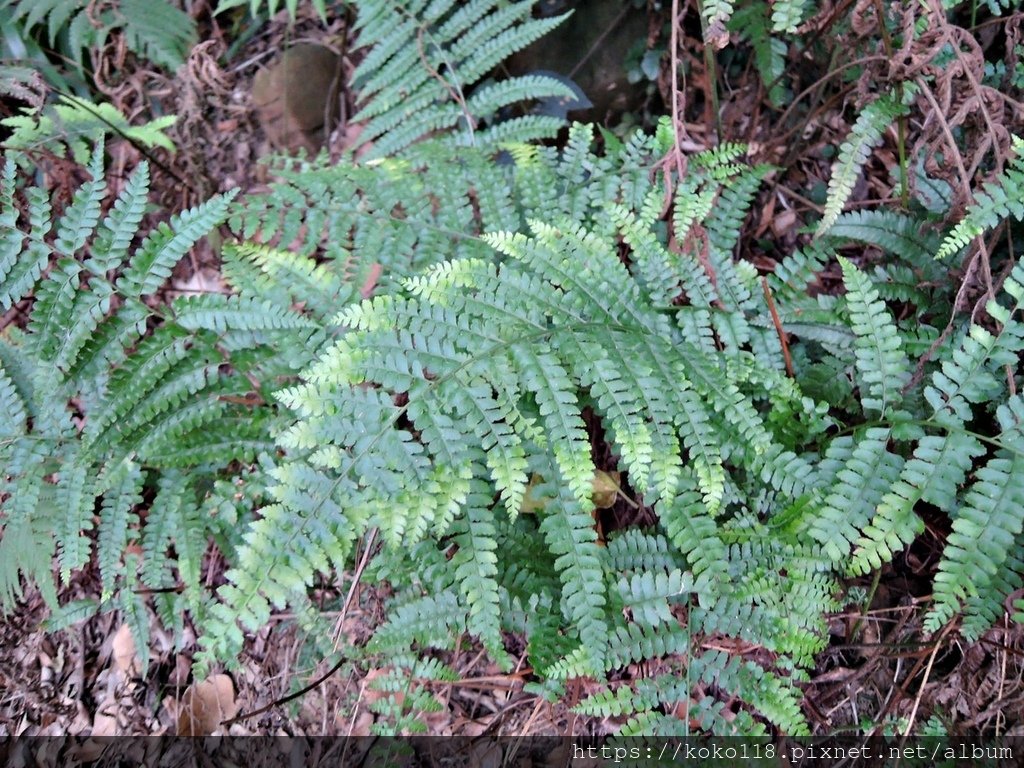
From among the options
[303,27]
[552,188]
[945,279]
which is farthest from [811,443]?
[303,27]

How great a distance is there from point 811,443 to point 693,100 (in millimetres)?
1963

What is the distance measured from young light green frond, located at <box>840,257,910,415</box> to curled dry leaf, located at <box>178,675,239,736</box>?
298cm

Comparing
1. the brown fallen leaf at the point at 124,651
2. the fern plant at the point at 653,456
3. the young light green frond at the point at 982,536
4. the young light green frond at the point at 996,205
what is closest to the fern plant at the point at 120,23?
the fern plant at the point at 653,456

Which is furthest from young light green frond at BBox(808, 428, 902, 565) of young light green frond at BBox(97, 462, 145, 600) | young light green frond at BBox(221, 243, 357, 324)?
young light green frond at BBox(97, 462, 145, 600)

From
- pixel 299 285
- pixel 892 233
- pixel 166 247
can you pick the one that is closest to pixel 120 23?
pixel 166 247

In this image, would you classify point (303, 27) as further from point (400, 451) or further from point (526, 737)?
point (526, 737)

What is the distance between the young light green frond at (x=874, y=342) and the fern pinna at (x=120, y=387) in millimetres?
1900

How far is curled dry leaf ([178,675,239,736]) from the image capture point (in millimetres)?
3262

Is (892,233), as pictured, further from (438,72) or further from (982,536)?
(438,72)

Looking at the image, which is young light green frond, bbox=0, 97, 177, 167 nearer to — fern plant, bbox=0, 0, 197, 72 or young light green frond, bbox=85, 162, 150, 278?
fern plant, bbox=0, 0, 197, 72

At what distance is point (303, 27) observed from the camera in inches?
175

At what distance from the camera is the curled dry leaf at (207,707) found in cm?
326

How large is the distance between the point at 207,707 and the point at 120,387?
159 centimetres

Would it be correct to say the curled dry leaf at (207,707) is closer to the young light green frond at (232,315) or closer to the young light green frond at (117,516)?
the young light green frond at (117,516)
